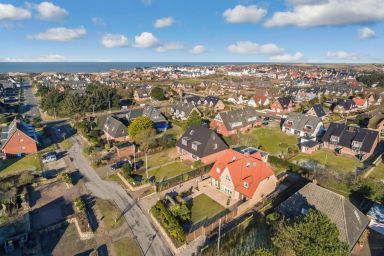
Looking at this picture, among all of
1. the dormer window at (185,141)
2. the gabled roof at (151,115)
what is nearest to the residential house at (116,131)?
the gabled roof at (151,115)

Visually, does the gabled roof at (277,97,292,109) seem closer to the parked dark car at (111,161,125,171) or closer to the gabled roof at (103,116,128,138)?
the gabled roof at (103,116,128,138)

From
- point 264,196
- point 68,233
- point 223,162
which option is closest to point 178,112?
point 223,162

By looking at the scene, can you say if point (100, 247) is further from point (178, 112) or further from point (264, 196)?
point (178, 112)

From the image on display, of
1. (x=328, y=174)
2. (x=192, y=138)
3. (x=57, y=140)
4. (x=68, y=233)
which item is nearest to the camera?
(x=68, y=233)

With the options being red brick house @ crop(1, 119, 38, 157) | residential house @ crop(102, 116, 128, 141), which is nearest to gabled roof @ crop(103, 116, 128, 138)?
residential house @ crop(102, 116, 128, 141)

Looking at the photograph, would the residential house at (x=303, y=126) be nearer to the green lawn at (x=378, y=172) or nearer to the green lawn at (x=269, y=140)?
the green lawn at (x=269, y=140)

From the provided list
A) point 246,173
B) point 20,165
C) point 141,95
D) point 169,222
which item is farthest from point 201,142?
point 141,95
